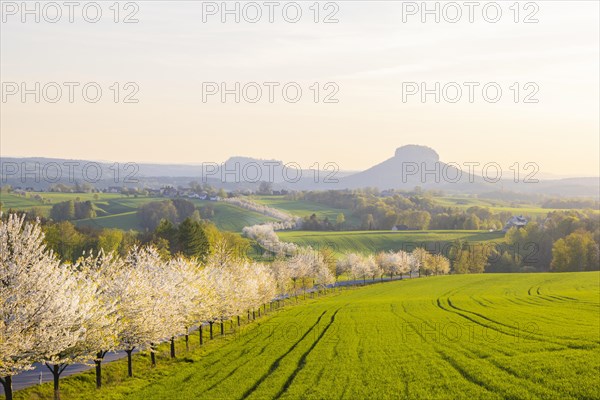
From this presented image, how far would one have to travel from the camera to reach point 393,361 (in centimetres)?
4088

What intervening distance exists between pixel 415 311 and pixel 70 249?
94.4 m

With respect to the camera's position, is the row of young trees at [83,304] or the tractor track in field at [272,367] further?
the tractor track in field at [272,367]

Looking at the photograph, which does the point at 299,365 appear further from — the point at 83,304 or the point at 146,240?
the point at 146,240

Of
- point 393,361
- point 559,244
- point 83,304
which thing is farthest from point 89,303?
point 559,244

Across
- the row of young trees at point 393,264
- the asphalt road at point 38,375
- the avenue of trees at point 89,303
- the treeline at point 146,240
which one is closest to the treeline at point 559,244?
the row of young trees at point 393,264

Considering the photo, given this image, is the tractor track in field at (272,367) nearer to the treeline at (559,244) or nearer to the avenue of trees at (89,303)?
the avenue of trees at (89,303)

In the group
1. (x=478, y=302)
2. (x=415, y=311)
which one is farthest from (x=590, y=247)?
(x=415, y=311)

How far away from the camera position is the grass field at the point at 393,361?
3228 centimetres

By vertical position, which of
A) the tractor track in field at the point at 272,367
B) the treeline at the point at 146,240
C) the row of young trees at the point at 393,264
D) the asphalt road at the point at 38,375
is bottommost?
the row of young trees at the point at 393,264

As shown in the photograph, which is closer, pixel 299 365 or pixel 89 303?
pixel 89 303

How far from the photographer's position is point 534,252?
178 m

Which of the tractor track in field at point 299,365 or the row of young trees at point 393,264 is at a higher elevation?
the tractor track in field at point 299,365

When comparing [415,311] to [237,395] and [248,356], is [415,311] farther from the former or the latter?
[237,395]

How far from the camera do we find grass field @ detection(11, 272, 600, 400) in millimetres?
32281
